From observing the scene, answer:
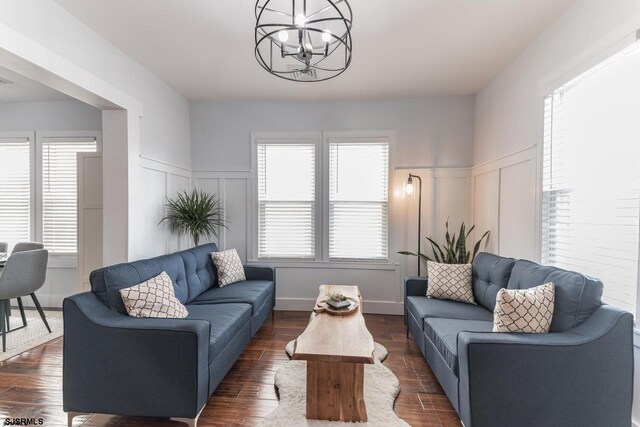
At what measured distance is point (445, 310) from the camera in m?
2.75

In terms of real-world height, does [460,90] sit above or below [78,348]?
above

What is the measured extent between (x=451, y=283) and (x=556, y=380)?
1384 millimetres

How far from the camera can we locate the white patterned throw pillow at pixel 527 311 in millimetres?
1910

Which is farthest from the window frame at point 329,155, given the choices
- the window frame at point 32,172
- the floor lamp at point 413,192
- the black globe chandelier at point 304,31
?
the window frame at point 32,172

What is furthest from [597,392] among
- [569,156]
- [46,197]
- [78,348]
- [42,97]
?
[42,97]

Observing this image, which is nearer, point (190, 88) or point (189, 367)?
point (189, 367)

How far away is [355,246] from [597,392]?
2.78 meters

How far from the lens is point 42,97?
401 centimetres

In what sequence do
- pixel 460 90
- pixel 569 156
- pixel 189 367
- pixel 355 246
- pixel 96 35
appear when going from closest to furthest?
1. pixel 189 367
2. pixel 569 156
3. pixel 96 35
4. pixel 460 90
5. pixel 355 246

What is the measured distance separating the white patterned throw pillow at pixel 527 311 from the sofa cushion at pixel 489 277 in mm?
673

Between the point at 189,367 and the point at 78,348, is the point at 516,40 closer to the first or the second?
the point at 189,367

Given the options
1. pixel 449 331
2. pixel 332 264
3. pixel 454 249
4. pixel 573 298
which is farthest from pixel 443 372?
pixel 332 264

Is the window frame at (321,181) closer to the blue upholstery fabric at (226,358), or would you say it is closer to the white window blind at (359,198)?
the white window blind at (359,198)

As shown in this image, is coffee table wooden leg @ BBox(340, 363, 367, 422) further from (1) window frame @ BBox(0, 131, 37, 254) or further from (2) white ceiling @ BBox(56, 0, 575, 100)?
(1) window frame @ BBox(0, 131, 37, 254)
